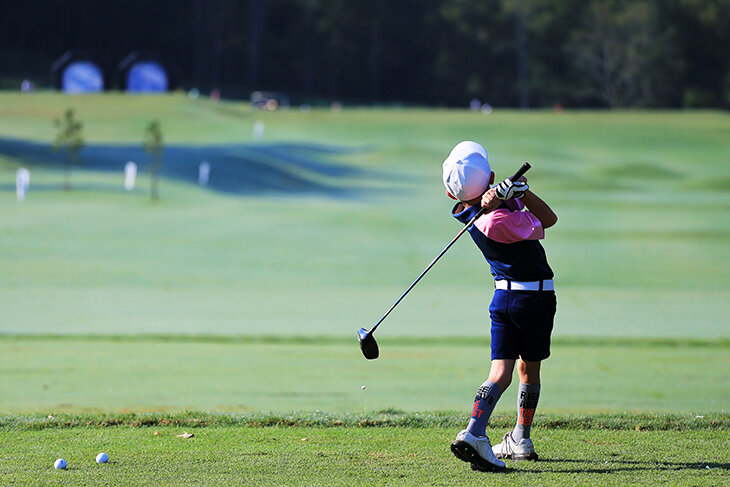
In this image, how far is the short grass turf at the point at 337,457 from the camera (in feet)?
15.6

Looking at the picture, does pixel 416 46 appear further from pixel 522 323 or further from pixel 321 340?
pixel 522 323

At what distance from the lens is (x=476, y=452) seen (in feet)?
16.5

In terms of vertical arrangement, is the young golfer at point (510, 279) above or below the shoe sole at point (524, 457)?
above

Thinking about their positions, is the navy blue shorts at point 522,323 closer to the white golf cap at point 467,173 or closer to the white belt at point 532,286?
the white belt at point 532,286

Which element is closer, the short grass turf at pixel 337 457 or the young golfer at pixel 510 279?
the short grass turf at pixel 337 457

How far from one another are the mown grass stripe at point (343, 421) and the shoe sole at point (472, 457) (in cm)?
99

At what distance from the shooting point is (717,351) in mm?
10195

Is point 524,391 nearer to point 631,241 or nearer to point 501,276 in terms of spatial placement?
point 501,276

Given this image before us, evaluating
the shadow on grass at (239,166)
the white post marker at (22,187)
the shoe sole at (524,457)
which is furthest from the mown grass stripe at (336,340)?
the shadow on grass at (239,166)

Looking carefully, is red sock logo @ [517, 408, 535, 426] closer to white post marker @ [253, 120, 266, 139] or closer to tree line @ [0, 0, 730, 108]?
white post marker @ [253, 120, 266, 139]

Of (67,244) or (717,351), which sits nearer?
(717,351)

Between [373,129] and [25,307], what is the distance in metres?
45.2

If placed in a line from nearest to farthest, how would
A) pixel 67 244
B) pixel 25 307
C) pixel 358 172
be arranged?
1. pixel 25 307
2. pixel 67 244
3. pixel 358 172

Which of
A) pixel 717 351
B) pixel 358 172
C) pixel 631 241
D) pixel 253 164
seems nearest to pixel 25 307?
pixel 717 351
